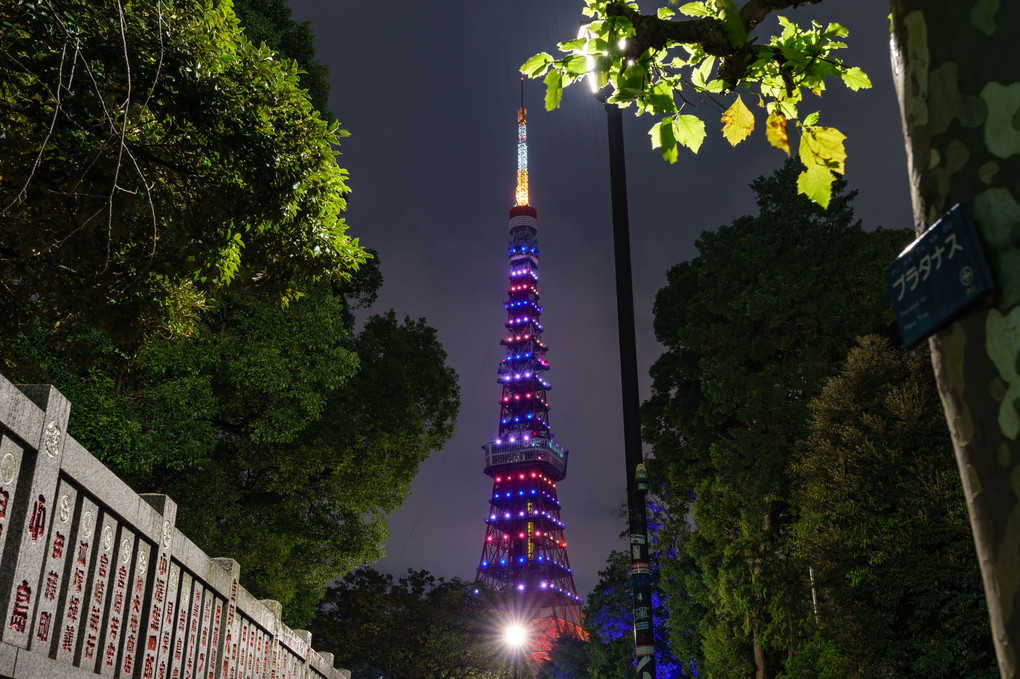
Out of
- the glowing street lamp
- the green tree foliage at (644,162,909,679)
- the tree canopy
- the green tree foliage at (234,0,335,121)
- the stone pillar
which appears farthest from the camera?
the glowing street lamp

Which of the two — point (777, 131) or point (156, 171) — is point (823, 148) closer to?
point (777, 131)

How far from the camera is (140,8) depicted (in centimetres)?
645

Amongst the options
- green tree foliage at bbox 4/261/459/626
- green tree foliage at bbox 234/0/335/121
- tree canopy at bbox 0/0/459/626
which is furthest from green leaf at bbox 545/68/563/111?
green tree foliage at bbox 234/0/335/121

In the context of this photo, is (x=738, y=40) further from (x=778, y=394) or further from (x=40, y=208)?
(x=778, y=394)

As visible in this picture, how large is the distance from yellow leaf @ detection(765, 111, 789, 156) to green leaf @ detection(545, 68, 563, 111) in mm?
939

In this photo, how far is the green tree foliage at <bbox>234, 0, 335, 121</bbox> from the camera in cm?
1478

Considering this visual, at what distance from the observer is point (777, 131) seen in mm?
3361

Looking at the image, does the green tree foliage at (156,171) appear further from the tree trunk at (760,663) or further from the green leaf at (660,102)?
the tree trunk at (760,663)

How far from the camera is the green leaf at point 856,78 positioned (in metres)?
3.38

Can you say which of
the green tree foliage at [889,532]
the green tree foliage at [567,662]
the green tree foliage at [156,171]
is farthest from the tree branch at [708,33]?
the green tree foliage at [567,662]

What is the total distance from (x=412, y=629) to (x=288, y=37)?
1961cm

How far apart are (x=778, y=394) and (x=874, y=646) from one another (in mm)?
8520

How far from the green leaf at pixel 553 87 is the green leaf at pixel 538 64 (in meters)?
0.06

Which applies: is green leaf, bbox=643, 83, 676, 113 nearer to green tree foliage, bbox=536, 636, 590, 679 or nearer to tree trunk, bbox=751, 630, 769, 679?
tree trunk, bbox=751, 630, 769, 679
